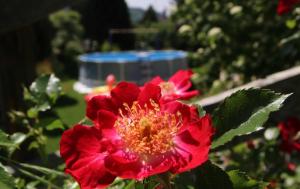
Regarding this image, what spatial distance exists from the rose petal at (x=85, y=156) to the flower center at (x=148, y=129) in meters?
0.04

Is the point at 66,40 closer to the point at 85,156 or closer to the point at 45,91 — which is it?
the point at 45,91

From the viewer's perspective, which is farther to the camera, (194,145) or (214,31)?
(214,31)

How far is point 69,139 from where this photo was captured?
63cm

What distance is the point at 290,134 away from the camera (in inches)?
61.4

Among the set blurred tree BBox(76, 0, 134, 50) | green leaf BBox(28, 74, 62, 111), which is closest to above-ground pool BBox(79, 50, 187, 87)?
blurred tree BBox(76, 0, 134, 50)

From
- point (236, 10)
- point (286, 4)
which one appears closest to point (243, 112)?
point (286, 4)

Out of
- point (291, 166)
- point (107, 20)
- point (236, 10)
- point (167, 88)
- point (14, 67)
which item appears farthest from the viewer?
point (107, 20)

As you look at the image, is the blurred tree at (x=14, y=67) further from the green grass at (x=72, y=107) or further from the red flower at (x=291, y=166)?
the green grass at (x=72, y=107)

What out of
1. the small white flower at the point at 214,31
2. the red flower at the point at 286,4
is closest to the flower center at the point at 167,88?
the red flower at the point at 286,4

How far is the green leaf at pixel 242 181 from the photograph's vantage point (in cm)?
62

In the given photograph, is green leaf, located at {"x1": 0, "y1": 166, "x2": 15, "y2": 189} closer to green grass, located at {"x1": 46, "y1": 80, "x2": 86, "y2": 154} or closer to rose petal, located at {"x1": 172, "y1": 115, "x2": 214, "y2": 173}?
rose petal, located at {"x1": 172, "y1": 115, "x2": 214, "y2": 173}

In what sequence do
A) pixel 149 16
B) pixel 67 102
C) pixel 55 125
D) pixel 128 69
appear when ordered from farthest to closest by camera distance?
pixel 149 16 < pixel 128 69 < pixel 67 102 < pixel 55 125

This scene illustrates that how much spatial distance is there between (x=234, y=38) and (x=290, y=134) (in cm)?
209

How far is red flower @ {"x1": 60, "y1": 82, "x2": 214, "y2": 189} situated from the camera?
1.96 feet
